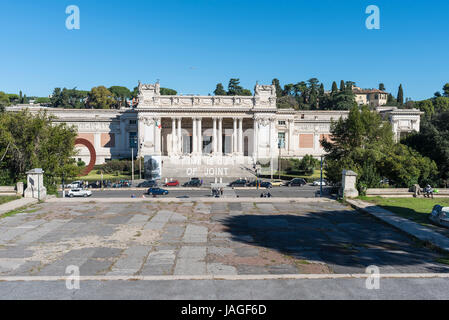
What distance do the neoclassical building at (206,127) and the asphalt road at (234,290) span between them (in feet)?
198

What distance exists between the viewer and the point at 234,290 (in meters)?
10.1

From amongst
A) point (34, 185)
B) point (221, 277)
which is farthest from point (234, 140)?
point (221, 277)

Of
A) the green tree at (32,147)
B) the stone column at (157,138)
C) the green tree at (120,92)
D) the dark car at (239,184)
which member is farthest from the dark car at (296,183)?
the green tree at (120,92)

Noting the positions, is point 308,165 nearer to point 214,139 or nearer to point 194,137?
point 214,139

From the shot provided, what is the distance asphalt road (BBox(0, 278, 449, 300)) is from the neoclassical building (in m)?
60.2

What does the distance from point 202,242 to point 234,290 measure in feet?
16.3

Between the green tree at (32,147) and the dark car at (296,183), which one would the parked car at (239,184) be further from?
the green tree at (32,147)

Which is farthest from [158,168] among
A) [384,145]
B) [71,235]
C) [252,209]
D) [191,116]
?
[71,235]

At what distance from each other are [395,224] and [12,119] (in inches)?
1406

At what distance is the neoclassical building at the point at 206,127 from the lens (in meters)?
77.9

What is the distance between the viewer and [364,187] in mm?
25812

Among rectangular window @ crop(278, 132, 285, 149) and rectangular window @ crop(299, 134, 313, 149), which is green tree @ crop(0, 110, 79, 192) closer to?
rectangular window @ crop(278, 132, 285, 149)

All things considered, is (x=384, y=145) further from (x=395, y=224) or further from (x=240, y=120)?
(x=240, y=120)

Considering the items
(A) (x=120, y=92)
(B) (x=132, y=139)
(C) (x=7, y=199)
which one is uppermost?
(A) (x=120, y=92)
